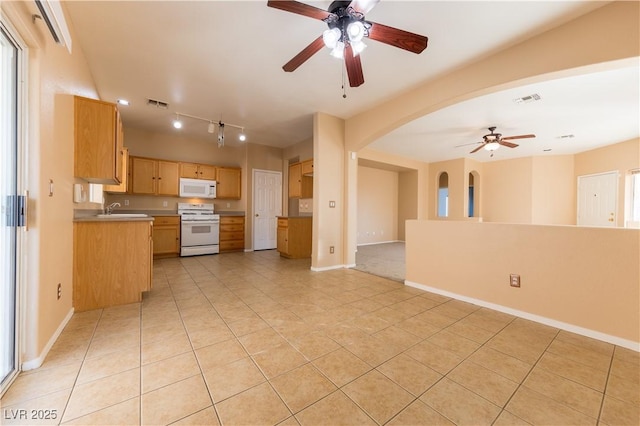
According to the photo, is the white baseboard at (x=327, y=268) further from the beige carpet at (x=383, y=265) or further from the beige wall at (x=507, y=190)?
the beige wall at (x=507, y=190)

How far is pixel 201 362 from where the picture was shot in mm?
1662

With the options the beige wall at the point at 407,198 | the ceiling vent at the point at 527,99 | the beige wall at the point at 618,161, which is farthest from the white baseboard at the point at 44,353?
the beige wall at the point at 618,161

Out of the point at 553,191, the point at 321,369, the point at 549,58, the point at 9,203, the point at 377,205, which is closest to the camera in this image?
the point at 9,203

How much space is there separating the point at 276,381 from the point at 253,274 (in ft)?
8.70

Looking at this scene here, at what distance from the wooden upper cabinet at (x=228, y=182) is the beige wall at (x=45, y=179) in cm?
391

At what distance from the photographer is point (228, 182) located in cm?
629

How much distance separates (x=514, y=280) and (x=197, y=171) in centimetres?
629

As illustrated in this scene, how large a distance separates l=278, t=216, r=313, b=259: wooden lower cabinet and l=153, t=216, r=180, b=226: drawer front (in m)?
2.30

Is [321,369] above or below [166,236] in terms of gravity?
below

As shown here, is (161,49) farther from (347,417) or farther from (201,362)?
(347,417)

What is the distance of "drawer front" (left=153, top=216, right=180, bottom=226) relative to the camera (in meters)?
5.23

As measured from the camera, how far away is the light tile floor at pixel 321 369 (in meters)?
1.25

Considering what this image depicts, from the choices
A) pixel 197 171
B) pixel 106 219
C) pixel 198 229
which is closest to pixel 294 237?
pixel 198 229

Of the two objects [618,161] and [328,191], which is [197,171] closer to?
[328,191]
